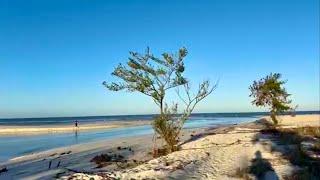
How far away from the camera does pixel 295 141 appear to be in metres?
21.7

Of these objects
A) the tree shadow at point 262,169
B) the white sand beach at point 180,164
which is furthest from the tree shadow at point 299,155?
the tree shadow at point 262,169

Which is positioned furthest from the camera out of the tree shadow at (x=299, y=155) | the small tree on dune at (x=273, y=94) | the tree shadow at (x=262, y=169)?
the small tree on dune at (x=273, y=94)

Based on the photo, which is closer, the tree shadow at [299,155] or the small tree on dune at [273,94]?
the tree shadow at [299,155]

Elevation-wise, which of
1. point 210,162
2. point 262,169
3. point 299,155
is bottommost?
point 262,169

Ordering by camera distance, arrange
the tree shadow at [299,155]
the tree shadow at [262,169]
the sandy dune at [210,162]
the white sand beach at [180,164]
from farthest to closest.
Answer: the white sand beach at [180,164] < the sandy dune at [210,162] < the tree shadow at [262,169] < the tree shadow at [299,155]

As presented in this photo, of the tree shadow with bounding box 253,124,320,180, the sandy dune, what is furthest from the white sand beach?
the tree shadow with bounding box 253,124,320,180

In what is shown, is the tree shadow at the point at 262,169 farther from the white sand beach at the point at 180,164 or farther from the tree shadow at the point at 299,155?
the tree shadow at the point at 299,155

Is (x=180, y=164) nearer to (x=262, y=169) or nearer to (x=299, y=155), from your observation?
(x=262, y=169)

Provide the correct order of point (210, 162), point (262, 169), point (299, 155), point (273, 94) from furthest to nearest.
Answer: point (273, 94) < point (299, 155) < point (210, 162) < point (262, 169)

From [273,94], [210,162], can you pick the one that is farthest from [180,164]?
[273,94]

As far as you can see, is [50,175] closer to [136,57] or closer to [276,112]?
[136,57]

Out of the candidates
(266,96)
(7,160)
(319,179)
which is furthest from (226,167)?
(266,96)

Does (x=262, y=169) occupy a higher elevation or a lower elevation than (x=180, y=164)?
lower

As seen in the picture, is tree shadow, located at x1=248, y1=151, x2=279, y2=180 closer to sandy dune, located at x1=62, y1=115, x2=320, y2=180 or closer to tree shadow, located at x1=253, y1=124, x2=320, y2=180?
sandy dune, located at x1=62, y1=115, x2=320, y2=180
